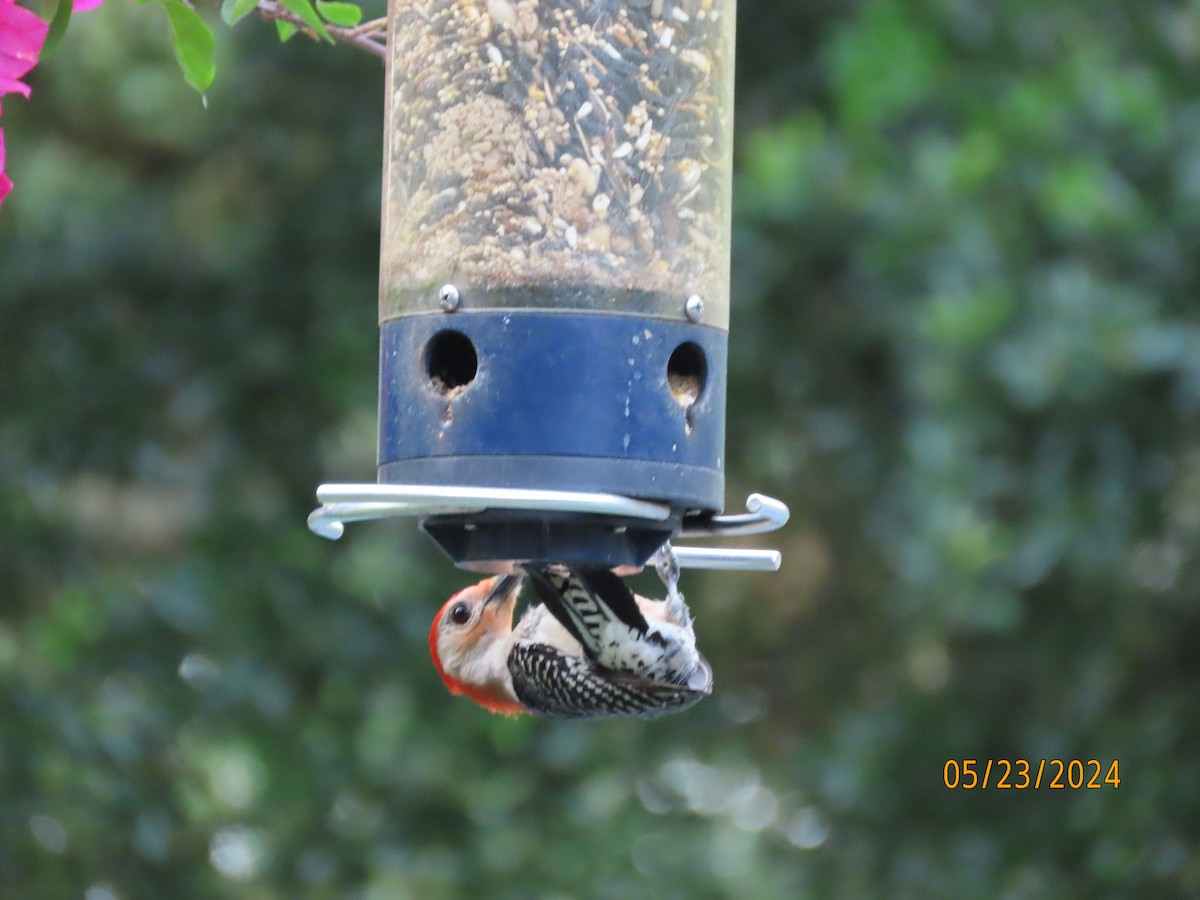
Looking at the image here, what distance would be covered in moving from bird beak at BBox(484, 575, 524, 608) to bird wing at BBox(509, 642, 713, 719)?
0.87 feet

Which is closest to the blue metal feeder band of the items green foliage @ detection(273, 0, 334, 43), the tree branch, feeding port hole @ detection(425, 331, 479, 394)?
feeding port hole @ detection(425, 331, 479, 394)

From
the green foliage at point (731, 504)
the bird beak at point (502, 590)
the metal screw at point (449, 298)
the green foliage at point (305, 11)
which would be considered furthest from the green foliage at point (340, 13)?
the green foliage at point (731, 504)

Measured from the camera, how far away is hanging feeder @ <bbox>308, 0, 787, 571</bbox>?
10.7 feet

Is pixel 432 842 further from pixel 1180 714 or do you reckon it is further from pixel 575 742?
pixel 1180 714

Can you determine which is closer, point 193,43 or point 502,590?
point 193,43

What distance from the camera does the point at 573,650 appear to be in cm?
420

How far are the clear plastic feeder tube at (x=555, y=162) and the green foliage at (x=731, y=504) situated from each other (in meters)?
3.06

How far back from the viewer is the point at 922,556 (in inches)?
266

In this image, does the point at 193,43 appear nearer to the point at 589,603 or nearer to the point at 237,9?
the point at 237,9

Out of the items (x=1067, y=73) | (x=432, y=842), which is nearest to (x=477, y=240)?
(x=1067, y=73)

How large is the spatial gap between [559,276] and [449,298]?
0.19 m

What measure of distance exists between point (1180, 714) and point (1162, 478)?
44.5 inches

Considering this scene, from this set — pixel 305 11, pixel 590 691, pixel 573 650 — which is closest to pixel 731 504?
pixel 573 650

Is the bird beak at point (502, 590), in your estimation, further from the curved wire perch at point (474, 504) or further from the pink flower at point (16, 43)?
the pink flower at point (16, 43)
